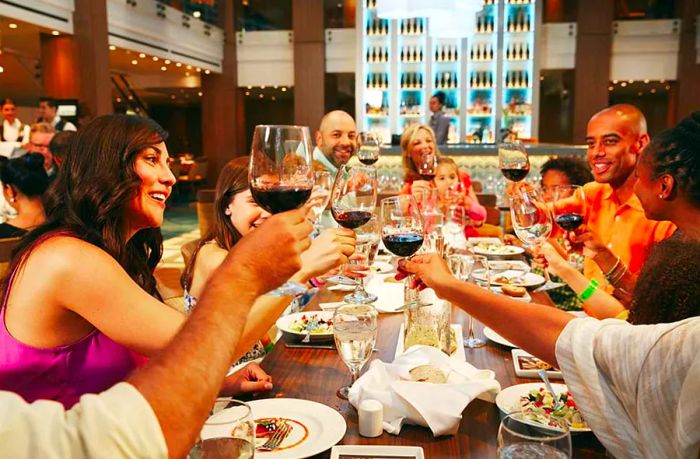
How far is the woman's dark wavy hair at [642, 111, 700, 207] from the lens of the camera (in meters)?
1.55

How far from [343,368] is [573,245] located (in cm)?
138

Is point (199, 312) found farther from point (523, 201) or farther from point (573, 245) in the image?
point (573, 245)

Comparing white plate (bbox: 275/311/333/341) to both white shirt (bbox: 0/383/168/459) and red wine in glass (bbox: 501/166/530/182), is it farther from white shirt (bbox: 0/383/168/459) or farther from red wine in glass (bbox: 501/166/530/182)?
red wine in glass (bbox: 501/166/530/182)

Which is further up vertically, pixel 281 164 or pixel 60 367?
pixel 281 164

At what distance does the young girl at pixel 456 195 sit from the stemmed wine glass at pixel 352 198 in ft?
7.96

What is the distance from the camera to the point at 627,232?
298 cm

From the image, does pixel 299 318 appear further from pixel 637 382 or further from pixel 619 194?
pixel 619 194

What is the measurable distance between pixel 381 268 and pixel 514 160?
2.82ft

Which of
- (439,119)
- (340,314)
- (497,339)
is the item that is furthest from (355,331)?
(439,119)

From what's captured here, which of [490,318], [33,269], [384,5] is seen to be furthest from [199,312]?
[384,5]

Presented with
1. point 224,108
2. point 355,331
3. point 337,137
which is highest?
point 224,108

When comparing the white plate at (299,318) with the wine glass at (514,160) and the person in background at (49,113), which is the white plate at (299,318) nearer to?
the wine glass at (514,160)

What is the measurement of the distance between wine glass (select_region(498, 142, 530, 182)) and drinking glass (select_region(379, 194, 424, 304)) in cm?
134

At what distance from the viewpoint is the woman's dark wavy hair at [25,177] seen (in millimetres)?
3646
